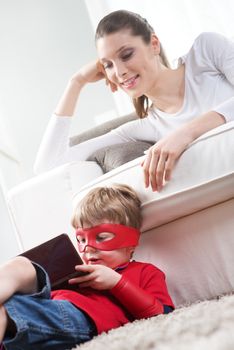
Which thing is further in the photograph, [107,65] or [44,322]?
[107,65]

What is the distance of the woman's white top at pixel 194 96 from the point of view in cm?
144

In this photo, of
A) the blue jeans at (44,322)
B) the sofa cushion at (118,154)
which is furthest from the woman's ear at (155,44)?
the blue jeans at (44,322)

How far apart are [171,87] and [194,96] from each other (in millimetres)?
93

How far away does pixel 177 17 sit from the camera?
2744mm

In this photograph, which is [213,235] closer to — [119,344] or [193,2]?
[119,344]

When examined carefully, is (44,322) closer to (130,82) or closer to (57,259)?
(57,259)

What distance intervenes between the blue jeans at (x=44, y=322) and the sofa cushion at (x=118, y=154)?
27.5 inches

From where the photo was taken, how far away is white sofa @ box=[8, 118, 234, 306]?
3.27 ft

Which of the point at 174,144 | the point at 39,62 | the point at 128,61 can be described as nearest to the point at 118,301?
the point at 174,144

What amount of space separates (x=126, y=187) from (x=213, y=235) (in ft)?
0.77

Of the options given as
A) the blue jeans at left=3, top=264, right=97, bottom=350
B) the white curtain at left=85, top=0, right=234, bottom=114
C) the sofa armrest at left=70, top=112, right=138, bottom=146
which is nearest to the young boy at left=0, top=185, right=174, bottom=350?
the blue jeans at left=3, top=264, right=97, bottom=350

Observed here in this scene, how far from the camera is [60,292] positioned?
924mm

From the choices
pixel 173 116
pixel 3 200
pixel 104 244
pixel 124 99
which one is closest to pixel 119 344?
pixel 104 244

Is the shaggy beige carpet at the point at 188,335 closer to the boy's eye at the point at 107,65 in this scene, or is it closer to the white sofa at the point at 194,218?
the white sofa at the point at 194,218
